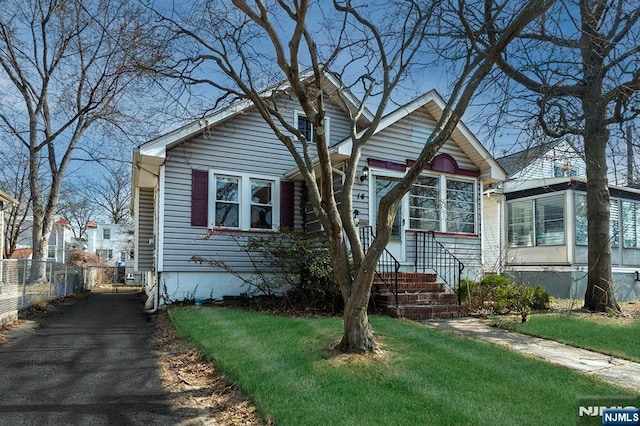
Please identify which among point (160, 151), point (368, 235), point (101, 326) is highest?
point (160, 151)

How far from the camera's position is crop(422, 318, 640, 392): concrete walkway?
5.43 m

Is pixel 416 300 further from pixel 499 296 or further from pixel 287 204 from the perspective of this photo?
pixel 287 204

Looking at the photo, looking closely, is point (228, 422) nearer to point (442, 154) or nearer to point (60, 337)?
point (60, 337)

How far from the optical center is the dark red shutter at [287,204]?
12.6 m

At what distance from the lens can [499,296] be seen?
9.98 meters

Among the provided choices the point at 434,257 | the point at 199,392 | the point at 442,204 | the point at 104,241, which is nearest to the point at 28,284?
the point at 199,392

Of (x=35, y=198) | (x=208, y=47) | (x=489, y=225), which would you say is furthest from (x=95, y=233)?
(x=208, y=47)

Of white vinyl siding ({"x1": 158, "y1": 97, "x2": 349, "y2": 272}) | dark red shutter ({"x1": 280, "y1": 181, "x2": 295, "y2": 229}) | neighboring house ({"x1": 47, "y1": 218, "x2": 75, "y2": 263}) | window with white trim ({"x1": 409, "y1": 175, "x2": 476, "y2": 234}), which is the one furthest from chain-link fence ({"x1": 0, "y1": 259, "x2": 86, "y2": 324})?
neighboring house ({"x1": 47, "y1": 218, "x2": 75, "y2": 263})

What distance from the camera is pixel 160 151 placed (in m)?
10.8

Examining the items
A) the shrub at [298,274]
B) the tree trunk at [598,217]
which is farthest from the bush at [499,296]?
the shrub at [298,274]

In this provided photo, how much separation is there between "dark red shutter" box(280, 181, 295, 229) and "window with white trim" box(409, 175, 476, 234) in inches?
123

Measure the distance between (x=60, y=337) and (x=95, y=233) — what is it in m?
48.5

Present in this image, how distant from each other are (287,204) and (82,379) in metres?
7.71

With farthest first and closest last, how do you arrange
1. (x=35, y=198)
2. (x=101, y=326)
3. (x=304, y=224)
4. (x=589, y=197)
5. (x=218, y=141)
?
(x=35, y=198)
(x=304, y=224)
(x=218, y=141)
(x=589, y=197)
(x=101, y=326)
